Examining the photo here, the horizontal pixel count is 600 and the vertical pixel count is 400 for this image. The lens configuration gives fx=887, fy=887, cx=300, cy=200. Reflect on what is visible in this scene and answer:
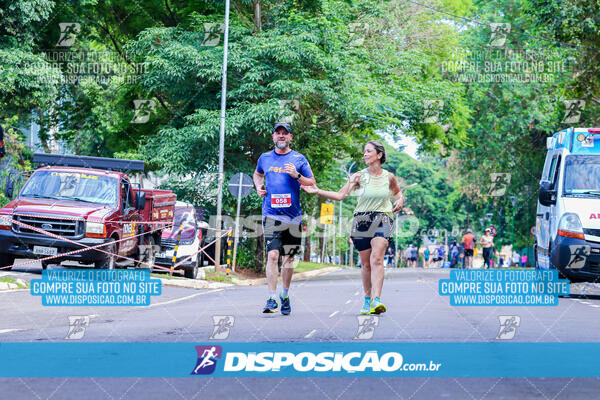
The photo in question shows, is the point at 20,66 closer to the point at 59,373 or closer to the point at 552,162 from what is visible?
the point at 552,162

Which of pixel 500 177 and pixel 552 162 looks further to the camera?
pixel 500 177

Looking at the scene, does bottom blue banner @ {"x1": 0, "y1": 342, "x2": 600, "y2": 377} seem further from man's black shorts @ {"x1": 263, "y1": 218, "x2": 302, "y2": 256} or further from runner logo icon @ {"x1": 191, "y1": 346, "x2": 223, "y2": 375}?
man's black shorts @ {"x1": 263, "y1": 218, "x2": 302, "y2": 256}

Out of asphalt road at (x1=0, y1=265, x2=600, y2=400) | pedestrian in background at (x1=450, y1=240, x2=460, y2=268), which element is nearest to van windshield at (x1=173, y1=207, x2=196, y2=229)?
asphalt road at (x1=0, y1=265, x2=600, y2=400)

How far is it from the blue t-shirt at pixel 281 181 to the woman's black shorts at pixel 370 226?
66 centimetres

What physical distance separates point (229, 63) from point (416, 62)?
11.7 meters

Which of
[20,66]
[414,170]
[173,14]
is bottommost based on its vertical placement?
[414,170]

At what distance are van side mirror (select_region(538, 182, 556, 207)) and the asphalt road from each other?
1.86 m

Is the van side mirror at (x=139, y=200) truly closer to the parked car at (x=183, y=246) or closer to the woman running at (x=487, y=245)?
the parked car at (x=183, y=246)

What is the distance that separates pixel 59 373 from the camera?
5988mm

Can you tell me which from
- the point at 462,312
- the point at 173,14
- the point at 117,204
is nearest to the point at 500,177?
the point at 173,14

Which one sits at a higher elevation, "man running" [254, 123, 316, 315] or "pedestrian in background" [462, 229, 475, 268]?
"man running" [254, 123, 316, 315]

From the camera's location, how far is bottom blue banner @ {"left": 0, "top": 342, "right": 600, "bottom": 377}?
599 cm

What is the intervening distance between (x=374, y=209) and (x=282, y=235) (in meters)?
1.06

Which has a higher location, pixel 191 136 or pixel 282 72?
pixel 282 72
